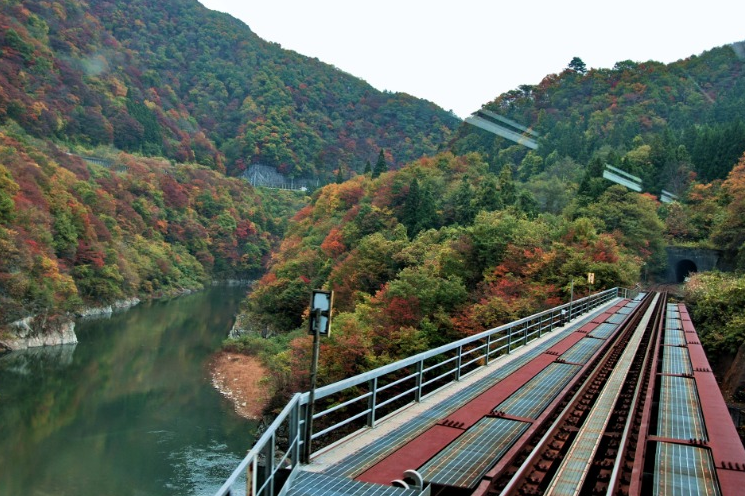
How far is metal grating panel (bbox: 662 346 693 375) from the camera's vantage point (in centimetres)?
1190

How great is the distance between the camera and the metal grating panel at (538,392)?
8.51 metres

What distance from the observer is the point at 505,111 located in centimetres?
11775

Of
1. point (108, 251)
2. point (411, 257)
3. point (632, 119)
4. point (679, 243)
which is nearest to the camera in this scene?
point (411, 257)

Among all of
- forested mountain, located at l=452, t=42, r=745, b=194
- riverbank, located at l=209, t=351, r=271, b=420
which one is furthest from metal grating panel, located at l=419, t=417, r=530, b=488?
forested mountain, located at l=452, t=42, r=745, b=194

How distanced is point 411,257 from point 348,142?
139961 mm

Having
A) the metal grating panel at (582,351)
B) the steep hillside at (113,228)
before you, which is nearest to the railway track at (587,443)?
the metal grating panel at (582,351)

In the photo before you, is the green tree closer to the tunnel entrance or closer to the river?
the tunnel entrance

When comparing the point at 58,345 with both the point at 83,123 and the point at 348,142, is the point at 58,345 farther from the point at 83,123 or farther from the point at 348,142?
the point at 348,142

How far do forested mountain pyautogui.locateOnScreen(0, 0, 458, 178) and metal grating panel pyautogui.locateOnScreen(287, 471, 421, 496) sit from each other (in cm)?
9522

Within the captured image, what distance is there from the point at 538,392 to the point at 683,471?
3674mm

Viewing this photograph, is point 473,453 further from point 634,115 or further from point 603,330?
point 634,115

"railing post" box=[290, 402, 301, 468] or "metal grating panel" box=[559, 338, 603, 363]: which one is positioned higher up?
"railing post" box=[290, 402, 301, 468]

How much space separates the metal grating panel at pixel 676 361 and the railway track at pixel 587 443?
0.45m

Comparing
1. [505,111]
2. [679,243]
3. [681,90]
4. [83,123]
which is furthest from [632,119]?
[83,123]
